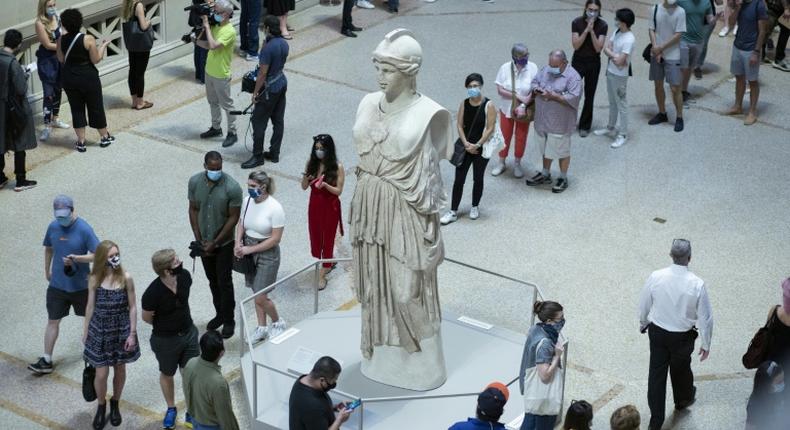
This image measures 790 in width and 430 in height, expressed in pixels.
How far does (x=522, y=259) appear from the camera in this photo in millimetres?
13297

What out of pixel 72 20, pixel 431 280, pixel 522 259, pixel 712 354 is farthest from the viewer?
pixel 72 20

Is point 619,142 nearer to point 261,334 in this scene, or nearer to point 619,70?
point 619,70

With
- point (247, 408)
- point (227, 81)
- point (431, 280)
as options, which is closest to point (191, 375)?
point (247, 408)

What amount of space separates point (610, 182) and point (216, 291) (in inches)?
216

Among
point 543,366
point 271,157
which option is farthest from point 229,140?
point 543,366

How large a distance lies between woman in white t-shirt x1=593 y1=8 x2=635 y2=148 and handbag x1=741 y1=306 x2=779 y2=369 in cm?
641

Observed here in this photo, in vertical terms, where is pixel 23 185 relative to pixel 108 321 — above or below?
below

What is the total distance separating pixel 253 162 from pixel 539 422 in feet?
21.8

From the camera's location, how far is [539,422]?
31.1 ft

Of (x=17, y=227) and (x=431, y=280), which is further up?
(x=431, y=280)

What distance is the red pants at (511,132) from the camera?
49.1 feet

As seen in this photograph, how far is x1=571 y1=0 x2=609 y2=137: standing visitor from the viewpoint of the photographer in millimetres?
16078

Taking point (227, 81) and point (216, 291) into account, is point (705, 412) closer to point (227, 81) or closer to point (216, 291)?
point (216, 291)

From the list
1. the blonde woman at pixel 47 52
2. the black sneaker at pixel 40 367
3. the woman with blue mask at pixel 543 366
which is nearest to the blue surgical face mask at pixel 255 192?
the black sneaker at pixel 40 367
